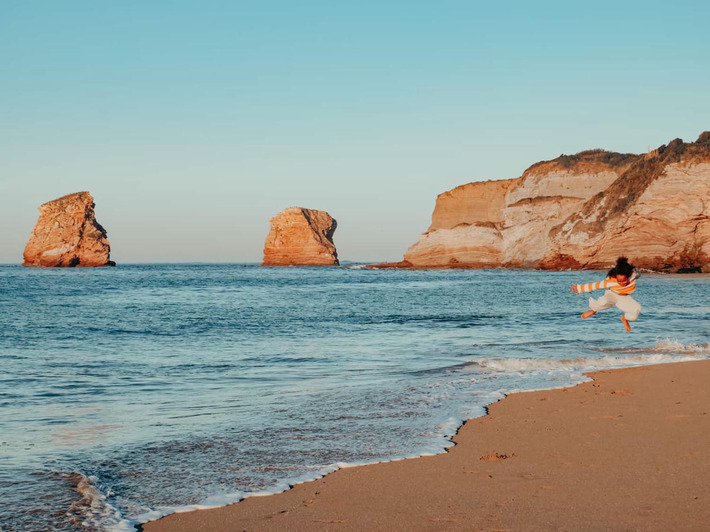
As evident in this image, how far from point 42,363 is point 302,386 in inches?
258

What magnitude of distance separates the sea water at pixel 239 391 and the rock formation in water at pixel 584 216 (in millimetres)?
43671

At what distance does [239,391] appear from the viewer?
1162cm

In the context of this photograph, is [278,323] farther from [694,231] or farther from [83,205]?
[83,205]

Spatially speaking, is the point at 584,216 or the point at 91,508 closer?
the point at 91,508

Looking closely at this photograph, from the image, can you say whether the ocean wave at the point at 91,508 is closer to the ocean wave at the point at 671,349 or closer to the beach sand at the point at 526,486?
the beach sand at the point at 526,486

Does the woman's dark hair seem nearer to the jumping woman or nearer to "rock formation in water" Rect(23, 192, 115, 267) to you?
the jumping woman

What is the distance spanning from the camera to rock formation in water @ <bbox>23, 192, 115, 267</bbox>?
14825 centimetres

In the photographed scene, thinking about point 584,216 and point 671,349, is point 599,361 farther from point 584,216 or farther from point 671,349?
point 584,216

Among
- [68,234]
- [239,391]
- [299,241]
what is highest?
[68,234]

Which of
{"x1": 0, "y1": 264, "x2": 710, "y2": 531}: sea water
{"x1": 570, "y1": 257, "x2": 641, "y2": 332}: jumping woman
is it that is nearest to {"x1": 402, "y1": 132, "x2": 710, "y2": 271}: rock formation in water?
{"x1": 0, "y1": 264, "x2": 710, "y2": 531}: sea water

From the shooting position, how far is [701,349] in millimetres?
16672

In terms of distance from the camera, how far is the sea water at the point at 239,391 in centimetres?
648

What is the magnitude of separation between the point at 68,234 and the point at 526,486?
155939mm

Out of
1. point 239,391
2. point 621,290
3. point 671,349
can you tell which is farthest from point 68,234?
point 621,290
